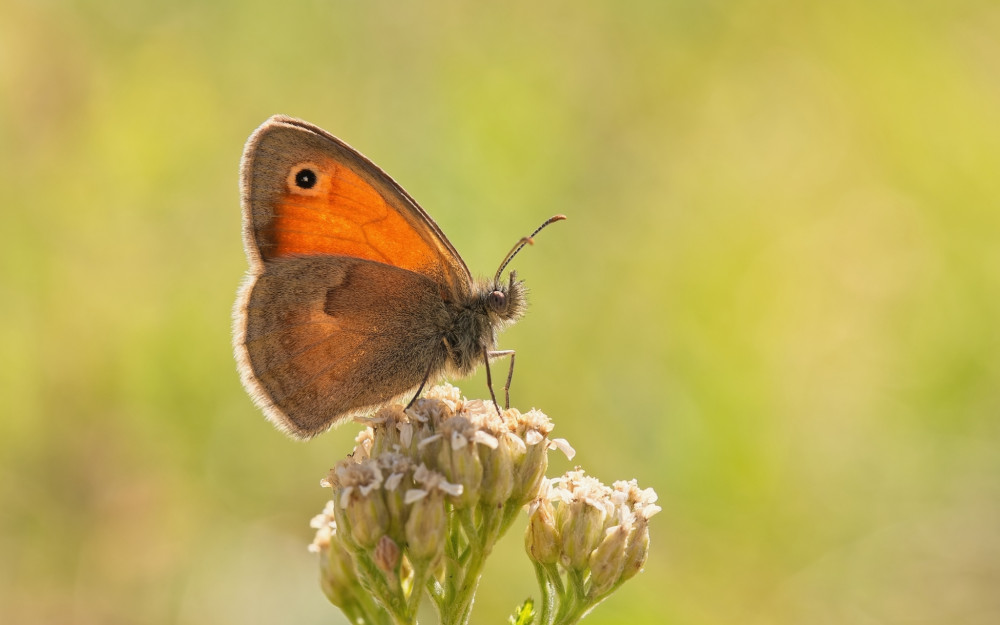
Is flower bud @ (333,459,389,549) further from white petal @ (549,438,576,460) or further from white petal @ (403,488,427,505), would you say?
white petal @ (549,438,576,460)

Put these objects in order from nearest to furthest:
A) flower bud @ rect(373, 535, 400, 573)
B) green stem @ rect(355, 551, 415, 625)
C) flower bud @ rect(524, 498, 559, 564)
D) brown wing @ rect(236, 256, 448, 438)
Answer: flower bud @ rect(373, 535, 400, 573) < green stem @ rect(355, 551, 415, 625) < flower bud @ rect(524, 498, 559, 564) < brown wing @ rect(236, 256, 448, 438)

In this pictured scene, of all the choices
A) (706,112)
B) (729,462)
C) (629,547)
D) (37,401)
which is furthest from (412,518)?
(706,112)

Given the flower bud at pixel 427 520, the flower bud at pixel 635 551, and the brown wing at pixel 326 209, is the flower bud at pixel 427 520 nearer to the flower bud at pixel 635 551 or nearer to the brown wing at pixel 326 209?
the flower bud at pixel 635 551

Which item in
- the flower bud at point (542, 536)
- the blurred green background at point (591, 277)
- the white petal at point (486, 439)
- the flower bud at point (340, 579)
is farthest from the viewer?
the blurred green background at point (591, 277)

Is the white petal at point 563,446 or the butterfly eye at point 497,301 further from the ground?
the butterfly eye at point 497,301

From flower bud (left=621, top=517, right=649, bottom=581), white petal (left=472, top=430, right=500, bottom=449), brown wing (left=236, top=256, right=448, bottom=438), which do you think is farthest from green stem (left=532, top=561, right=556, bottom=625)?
brown wing (left=236, top=256, right=448, bottom=438)

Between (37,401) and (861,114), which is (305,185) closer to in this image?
(37,401)

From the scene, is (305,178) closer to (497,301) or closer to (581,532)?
(497,301)

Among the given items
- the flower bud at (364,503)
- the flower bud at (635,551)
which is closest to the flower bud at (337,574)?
the flower bud at (364,503)
